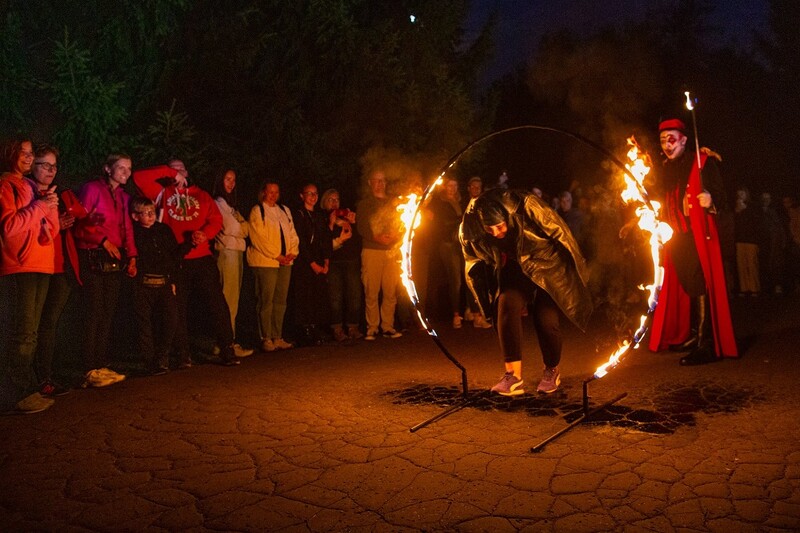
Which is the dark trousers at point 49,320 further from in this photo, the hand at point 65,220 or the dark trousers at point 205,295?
the dark trousers at point 205,295

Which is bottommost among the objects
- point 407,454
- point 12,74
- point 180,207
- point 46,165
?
point 407,454

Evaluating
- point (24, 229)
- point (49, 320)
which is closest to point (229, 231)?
point (49, 320)

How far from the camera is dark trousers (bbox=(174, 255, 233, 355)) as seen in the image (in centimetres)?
841

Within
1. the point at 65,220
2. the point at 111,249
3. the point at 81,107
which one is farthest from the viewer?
the point at 81,107

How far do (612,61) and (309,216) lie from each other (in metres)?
10.7

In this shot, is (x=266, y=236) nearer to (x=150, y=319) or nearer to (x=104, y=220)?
(x=150, y=319)

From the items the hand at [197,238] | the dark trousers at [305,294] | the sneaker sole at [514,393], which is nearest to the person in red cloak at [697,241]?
the sneaker sole at [514,393]

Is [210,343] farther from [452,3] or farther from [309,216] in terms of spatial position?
[452,3]

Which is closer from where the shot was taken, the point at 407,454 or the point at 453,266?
the point at 407,454

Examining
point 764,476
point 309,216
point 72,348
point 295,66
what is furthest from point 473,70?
point 764,476

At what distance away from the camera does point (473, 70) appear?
17016mm

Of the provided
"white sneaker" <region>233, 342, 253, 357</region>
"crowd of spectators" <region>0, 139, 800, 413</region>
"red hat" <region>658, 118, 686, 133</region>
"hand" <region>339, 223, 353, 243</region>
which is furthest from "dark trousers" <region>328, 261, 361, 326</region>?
"red hat" <region>658, 118, 686, 133</region>

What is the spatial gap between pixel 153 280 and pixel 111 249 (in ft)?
2.38

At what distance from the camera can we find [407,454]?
4867 mm
